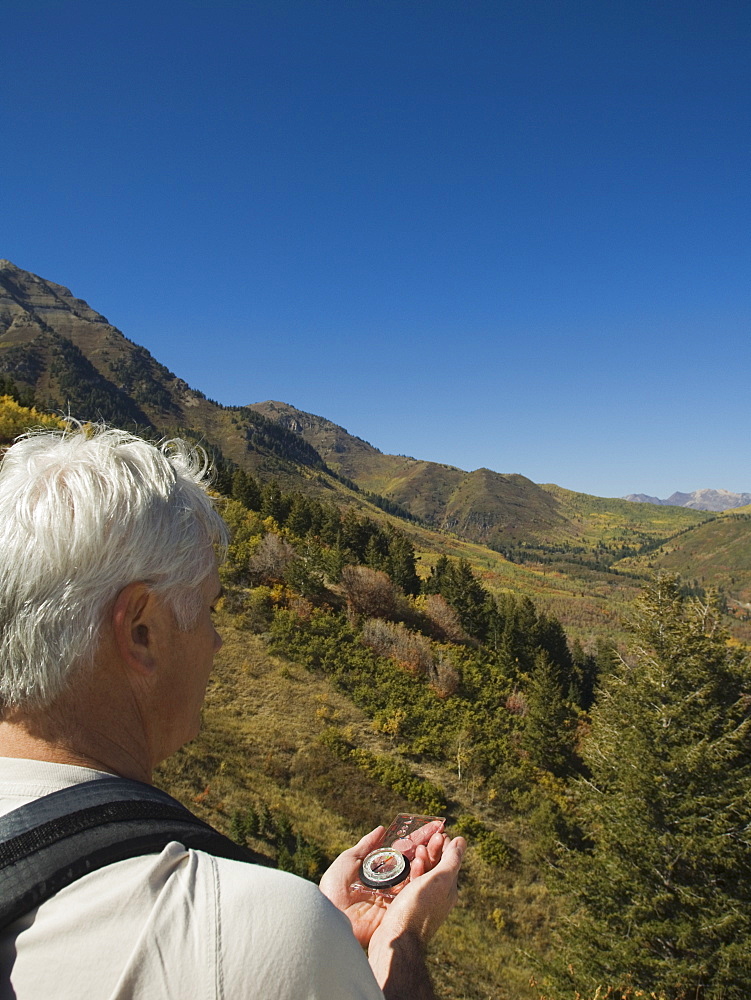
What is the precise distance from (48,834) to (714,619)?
Answer: 17.9m

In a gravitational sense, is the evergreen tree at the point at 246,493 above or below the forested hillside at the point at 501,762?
above

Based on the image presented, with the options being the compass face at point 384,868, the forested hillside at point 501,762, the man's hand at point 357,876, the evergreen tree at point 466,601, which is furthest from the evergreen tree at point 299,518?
the compass face at point 384,868

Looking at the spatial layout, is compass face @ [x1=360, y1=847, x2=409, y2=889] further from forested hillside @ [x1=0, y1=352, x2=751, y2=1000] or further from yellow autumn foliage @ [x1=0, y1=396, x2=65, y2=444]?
yellow autumn foliage @ [x1=0, y1=396, x2=65, y2=444]

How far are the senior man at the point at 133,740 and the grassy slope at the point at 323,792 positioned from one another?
46.2 ft

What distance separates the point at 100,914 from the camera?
2.81 feet

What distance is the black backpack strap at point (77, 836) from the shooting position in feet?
2.76

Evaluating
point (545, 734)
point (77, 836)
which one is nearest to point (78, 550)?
point (77, 836)

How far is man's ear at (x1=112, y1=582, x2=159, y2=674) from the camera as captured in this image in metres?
1.39

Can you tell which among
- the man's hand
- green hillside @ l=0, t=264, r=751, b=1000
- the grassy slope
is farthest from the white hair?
the grassy slope

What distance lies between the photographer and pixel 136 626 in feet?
4.72

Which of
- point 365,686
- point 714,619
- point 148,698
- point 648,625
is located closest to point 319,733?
point 365,686

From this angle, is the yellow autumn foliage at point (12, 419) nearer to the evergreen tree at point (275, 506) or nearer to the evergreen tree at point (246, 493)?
the evergreen tree at point (246, 493)

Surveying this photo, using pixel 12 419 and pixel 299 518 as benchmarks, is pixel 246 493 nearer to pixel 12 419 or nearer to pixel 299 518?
pixel 299 518

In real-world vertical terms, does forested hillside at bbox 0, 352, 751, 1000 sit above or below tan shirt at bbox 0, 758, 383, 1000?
below
